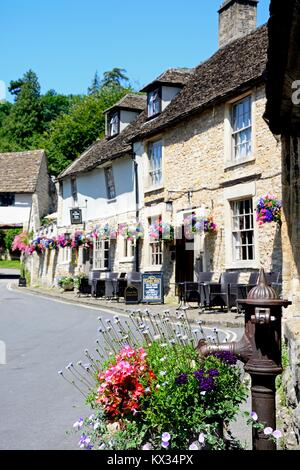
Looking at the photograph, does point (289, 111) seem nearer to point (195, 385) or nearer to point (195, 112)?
point (195, 385)

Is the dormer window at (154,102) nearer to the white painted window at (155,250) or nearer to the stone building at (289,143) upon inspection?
the white painted window at (155,250)

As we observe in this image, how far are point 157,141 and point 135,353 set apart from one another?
16.9m

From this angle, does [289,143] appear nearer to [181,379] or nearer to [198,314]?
[181,379]

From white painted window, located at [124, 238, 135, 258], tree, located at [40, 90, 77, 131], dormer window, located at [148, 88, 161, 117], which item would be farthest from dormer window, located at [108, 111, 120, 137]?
tree, located at [40, 90, 77, 131]

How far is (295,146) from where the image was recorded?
279 inches

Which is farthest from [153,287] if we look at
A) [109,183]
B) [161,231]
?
[109,183]

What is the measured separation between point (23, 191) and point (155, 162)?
2085 cm

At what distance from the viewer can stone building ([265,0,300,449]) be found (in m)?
3.73

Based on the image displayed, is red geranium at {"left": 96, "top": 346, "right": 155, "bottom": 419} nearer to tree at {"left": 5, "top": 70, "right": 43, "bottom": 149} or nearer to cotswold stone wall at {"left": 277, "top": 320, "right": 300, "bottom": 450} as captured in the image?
cotswold stone wall at {"left": 277, "top": 320, "right": 300, "bottom": 450}

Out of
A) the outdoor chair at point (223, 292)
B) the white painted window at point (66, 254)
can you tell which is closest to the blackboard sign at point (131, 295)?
the outdoor chair at point (223, 292)

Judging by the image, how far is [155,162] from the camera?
66.5 ft

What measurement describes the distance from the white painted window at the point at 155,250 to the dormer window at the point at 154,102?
424cm

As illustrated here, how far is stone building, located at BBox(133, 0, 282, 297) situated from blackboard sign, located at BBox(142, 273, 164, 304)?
0.81m

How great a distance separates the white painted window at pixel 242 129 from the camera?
50.3 ft
